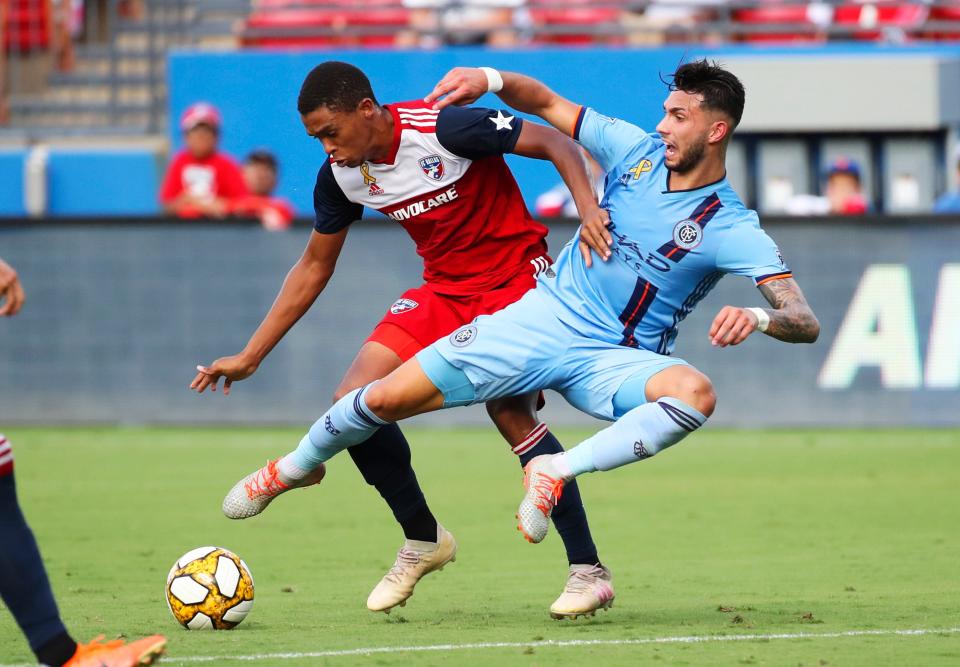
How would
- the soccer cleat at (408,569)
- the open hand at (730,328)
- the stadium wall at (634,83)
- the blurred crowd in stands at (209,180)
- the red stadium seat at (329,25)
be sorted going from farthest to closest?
1. the red stadium seat at (329,25)
2. the stadium wall at (634,83)
3. the blurred crowd in stands at (209,180)
4. the soccer cleat at (408,569)
5. the open hand at (730,328)

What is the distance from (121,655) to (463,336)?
6.90 feet

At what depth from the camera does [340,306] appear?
14.0m

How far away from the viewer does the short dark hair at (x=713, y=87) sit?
6.20 metres

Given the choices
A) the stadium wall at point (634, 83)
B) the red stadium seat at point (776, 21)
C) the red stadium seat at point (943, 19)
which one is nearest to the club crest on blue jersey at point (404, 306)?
the stadium wall at point (634, 83)

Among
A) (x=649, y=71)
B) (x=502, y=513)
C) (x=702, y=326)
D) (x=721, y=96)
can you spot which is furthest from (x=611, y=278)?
(x=649, y=71)

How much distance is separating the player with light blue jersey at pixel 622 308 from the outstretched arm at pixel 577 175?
0.5 inches

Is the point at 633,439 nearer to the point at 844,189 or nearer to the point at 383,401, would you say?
the point at 383,401

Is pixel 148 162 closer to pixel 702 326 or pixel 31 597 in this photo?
pixel 702 326

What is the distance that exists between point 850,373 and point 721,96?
7963 millimetres

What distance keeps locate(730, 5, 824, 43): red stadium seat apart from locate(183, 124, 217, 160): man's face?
21.5ft

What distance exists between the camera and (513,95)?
6.52 m

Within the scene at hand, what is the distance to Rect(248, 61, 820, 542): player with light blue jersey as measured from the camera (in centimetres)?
595

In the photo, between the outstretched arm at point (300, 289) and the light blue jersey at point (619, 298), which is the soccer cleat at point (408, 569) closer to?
the light blue jersey at point (619, 298)

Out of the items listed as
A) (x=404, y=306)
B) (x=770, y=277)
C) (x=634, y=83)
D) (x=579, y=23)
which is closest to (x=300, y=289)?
(x=404, y=306)
